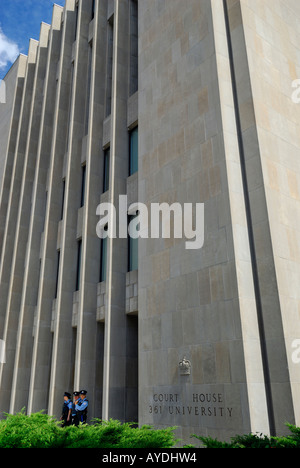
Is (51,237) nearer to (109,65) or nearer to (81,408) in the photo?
(109,65)

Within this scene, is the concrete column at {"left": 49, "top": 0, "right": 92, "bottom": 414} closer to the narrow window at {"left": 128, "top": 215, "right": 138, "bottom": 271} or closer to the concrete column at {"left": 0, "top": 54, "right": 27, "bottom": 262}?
the narrow window at {"left": 128, "top": 215, "right": 138, "bottom": 271}

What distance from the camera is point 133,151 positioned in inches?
716

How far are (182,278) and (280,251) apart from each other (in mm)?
3074

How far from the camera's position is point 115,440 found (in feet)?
22.2

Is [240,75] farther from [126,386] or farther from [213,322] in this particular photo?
[126,386]

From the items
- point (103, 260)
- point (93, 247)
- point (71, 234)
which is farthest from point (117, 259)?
point (71, 234)

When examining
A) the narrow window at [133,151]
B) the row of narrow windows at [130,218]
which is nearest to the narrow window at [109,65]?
the row of narrow windows at [130,218]

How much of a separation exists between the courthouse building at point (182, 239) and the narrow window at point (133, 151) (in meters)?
0.09

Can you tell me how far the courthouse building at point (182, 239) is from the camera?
10.5 m

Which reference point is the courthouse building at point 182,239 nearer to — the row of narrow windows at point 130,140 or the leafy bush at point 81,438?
the row of narrow windows at point 130,140

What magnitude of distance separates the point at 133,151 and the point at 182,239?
23.5 feet

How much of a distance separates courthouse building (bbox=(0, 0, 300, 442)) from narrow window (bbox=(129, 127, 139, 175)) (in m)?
0.09

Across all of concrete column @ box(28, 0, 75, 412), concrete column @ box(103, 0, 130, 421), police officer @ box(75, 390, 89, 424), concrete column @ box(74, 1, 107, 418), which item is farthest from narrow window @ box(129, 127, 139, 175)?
police officer @ box(75, 390, 89, 424)

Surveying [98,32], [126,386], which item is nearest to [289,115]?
[126,386]
